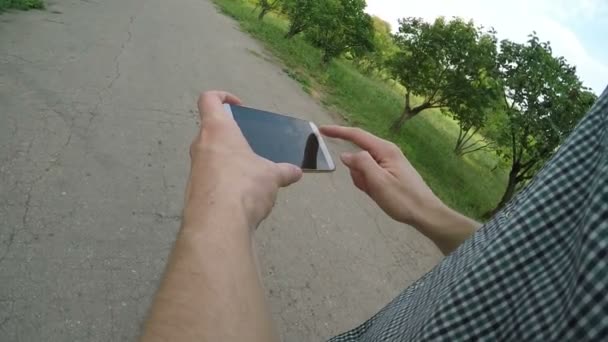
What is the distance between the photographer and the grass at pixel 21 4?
5988 mm

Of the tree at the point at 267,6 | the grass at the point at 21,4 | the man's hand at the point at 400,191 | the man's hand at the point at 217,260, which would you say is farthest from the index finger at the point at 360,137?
the tree at the point at 267,6

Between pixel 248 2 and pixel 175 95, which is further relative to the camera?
pixel 248 2

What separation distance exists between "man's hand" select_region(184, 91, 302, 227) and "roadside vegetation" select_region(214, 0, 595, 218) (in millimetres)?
6546

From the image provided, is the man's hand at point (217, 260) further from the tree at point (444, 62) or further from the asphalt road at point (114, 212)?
the tree at point (444, 62)

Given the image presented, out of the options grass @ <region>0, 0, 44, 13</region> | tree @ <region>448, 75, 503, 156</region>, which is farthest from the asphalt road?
tree @ <region>448, 75, 503, 156</region>

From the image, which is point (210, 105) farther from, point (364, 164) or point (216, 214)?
point (364, 164)

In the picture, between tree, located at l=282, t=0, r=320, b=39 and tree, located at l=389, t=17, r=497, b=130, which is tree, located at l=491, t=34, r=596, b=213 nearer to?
tree, located at l=389, t=17, r=497, b=130

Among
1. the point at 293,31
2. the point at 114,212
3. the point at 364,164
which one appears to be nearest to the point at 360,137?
the point at 364,164

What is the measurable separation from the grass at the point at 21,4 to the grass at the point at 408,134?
17.5 ft

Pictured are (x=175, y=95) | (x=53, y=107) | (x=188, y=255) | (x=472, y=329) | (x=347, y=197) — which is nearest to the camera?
(x=472, y=329)

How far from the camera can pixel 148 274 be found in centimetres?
271

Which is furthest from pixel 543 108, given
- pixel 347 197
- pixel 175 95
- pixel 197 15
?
pixel 197 15

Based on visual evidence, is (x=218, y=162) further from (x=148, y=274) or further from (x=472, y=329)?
(x=148, y=274)

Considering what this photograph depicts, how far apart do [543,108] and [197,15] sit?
1044cm
